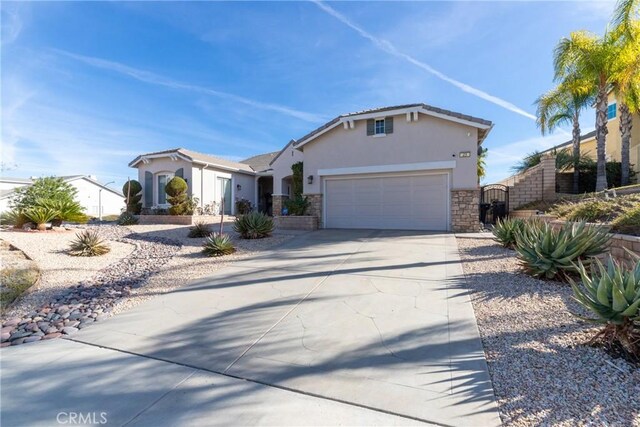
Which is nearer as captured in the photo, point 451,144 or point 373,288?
point 373,288

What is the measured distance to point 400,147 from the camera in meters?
12.4

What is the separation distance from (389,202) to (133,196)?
15729mm

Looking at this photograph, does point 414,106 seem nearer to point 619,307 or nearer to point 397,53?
point 397,53

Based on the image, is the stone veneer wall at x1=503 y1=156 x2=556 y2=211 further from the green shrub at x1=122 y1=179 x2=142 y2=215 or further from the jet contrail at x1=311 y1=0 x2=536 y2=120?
the green shrub at x1=122 y1=179 x2=142 y2=215

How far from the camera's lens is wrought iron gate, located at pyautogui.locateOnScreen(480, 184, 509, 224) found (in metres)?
13.4

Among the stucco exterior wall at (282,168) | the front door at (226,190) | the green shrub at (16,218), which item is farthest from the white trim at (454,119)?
the green shrub at (16,218)

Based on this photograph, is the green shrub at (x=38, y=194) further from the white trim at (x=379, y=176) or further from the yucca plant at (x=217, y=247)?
the white trim at (x=379, y=176)

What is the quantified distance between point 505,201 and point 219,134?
20823 mm

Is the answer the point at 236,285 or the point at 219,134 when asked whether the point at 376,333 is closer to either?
the point at 236,285

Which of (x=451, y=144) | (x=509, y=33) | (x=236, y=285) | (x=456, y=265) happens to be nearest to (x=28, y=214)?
(x=236, y=285)

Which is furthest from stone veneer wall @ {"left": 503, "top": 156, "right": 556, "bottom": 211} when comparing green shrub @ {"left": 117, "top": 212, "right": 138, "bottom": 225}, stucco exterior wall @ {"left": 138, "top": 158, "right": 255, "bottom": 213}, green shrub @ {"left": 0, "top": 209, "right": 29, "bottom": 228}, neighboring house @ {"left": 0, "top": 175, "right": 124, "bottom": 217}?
neighboring house @ {"left": 0, "top": 175, "right": 124, "bottom": 217}

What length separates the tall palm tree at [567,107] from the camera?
14742 millimetres

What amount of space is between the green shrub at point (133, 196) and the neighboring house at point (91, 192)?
1461cm

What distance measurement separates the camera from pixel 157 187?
61.7ft
